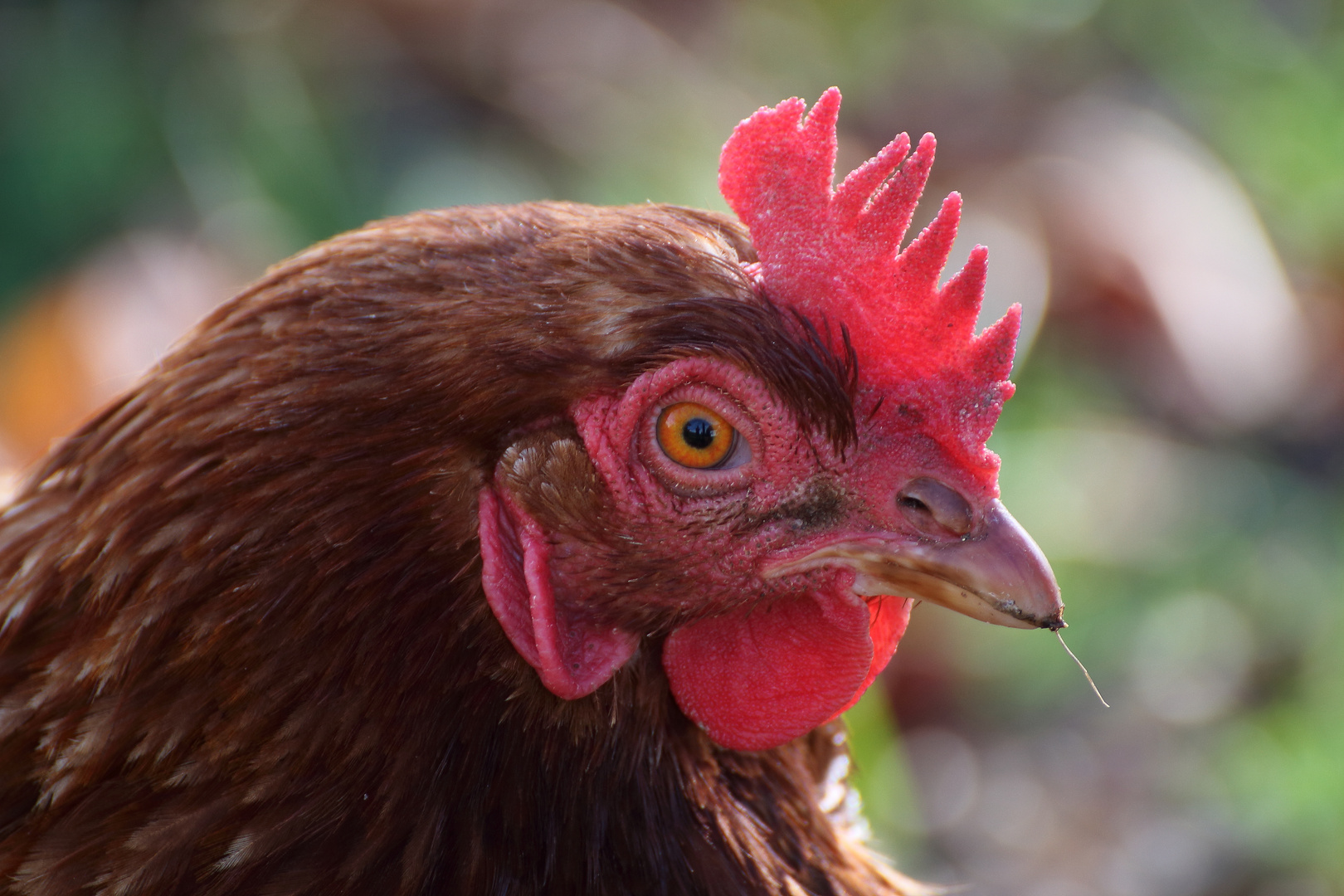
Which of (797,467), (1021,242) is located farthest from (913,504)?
(1021,242)

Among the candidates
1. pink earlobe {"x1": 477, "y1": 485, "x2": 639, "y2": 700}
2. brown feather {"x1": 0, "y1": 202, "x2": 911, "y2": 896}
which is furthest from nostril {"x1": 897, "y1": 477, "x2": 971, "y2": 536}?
pink earlobe {"x1": 477, "y1": 485, "x2": 639, "y2": 700}

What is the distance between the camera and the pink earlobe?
1499 mm

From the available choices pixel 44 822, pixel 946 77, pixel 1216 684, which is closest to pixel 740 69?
pixel 946 77

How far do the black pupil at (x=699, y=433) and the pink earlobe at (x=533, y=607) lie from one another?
0.66 feet

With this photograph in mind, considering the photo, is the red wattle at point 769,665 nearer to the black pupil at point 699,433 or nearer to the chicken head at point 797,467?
the chicken head at point 797,467

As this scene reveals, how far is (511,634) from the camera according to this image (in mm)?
1517

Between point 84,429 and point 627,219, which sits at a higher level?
point 627,219

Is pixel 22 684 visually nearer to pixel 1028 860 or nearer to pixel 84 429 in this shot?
pixel 84 429

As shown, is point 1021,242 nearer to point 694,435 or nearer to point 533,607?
point 694,435

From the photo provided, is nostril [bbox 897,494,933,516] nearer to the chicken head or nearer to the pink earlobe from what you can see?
the chicken head

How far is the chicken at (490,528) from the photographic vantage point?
149 cm

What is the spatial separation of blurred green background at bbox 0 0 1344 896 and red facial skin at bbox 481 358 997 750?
195cm

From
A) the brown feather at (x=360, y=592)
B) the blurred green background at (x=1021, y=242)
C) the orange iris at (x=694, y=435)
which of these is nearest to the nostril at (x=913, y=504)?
the brown feather at (x=360, y=592)

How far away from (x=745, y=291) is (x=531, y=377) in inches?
10.4
